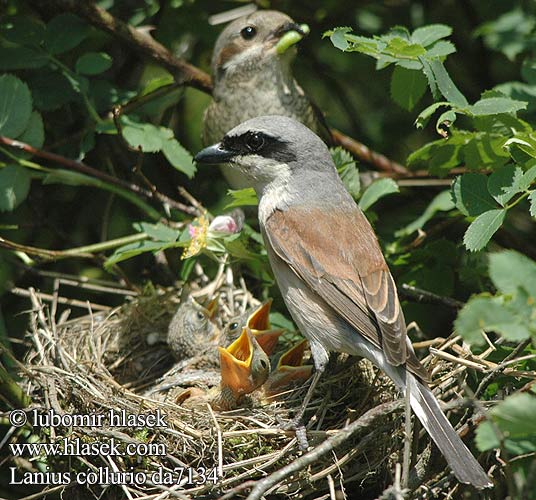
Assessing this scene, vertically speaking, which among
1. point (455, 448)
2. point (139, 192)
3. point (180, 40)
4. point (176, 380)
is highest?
point (180, 40)

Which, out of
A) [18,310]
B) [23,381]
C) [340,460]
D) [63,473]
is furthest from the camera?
[18,310]

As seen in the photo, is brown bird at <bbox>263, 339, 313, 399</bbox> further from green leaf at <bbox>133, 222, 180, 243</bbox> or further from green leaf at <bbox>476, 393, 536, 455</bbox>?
green leaf at <bbox>476, 393, 536, 455</bbox>

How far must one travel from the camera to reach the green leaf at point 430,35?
3.13 m

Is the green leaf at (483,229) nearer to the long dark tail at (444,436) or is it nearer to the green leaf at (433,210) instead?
the long dark tail at (444,436)

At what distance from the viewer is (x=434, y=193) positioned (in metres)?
4.28

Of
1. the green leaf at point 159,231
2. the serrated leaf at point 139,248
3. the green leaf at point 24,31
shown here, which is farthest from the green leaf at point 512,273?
the green leaf at point 24,31

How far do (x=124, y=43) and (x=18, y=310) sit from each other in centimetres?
149

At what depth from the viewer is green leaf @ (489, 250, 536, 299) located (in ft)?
6.45

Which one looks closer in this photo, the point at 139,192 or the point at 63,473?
the point at 63,473

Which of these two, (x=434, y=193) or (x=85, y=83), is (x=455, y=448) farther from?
(x=85, y=83)

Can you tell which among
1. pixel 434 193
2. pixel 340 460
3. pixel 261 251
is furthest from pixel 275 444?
pixel 434 193

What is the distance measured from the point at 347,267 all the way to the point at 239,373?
617 millimetres

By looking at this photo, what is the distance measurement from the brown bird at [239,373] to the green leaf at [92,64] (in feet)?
4.78

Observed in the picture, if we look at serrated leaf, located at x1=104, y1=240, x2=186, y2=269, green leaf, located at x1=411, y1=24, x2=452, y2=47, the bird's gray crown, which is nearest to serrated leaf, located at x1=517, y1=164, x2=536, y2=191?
green leaf, located at x1=411, y1=24, x2=452, y2=47
